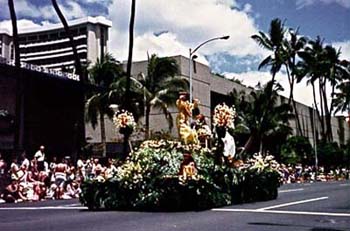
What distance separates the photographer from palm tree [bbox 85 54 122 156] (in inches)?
1693

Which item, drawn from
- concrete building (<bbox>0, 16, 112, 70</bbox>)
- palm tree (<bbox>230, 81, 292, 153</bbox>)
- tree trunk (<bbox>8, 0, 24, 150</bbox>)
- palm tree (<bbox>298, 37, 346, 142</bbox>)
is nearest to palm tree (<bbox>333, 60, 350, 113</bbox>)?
palm tree (<bbox>298, 37, 346, 142</bbox>)

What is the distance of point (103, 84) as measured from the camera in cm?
4369

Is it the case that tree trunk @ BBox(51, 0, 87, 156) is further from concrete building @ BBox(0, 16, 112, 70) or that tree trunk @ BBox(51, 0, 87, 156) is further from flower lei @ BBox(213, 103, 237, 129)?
concrete building @ BBox(0, 16, 112, 70)

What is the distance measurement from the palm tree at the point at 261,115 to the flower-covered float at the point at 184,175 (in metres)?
36.5

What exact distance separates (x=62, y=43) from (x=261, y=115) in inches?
1398

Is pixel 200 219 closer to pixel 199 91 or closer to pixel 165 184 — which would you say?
pixel 165 184

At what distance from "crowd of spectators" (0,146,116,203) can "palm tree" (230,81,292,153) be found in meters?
30.9

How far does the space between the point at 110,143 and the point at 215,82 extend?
12417 mm

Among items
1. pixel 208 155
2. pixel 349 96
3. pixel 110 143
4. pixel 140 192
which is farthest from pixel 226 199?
pixel 349 96

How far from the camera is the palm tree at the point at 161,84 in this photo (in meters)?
41.9

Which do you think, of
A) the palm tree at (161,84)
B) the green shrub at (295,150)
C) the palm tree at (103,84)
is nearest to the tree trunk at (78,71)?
the palm tree at (103,84)

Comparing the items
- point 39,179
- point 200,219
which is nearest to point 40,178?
point 39,179

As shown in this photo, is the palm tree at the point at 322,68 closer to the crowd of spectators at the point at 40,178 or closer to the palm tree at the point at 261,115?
the palm tree at the point at 261,115

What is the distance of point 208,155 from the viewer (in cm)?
1691
